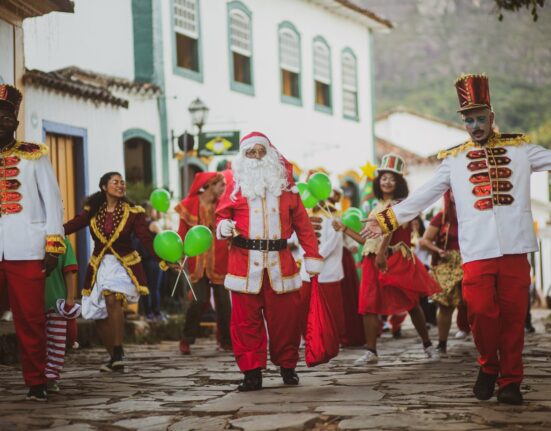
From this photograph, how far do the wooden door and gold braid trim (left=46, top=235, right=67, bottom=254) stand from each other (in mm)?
7691

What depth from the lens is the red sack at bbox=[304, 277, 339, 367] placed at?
28.8ft

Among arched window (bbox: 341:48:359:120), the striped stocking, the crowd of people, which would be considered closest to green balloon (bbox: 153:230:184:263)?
the crowd of people

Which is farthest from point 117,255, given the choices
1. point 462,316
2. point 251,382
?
point 462,316

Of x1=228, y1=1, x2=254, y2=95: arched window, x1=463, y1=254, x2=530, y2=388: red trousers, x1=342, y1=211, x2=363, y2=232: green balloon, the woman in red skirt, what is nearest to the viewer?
x1=463, y1=254, x2=530, y2=388: red trousers

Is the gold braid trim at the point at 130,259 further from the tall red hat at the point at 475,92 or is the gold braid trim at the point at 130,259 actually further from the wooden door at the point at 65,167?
the wooden door at the point at 65,167

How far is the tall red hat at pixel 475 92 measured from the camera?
7.65 m

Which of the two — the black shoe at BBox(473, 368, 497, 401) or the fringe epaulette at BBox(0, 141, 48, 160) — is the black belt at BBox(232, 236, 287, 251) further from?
the black shoe at BBox(473, 368, 497, 401)

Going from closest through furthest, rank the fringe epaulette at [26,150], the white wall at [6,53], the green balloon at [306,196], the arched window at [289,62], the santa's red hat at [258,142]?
the fringe epaulette at [26,150] < the santa's red hat at [258,142] < the green balloon at [306,196] < the white wall at [6,53] < the arched window at [289,62]

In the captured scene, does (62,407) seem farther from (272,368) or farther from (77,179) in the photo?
(77,179)

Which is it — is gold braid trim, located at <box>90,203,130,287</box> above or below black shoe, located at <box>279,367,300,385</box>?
above

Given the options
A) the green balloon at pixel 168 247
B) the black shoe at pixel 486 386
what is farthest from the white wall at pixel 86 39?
the black shoe at pixel 486 386

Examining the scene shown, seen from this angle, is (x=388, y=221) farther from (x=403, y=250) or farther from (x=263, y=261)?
(x=403, y=250)

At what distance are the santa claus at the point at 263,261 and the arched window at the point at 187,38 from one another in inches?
477

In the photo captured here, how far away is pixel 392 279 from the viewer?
36.2ft
